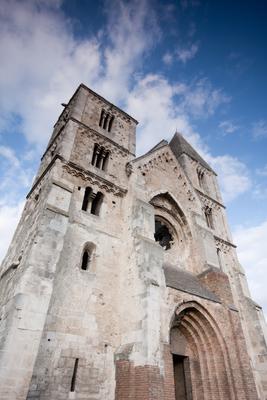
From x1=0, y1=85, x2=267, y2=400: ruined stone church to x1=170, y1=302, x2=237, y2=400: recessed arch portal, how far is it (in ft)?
0.13

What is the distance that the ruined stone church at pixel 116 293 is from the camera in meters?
7.48

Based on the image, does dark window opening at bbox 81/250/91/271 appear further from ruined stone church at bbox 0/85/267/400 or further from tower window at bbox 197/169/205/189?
tower window at bbox 197/169/205/189

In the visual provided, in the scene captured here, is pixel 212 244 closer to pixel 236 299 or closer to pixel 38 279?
pixel 236 299

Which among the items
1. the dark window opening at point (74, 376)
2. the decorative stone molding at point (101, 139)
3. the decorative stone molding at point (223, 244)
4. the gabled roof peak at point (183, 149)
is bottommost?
the dark window opening at point (74, 376)

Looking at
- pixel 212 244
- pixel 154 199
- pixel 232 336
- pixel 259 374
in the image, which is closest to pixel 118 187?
pixel 154 199

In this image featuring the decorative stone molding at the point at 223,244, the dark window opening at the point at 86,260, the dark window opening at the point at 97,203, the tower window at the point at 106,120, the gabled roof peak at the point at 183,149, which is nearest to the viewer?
the dark window opening at the point at 86,260

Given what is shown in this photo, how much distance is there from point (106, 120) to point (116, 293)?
39.9ft

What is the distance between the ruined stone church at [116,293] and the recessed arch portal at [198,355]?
40 mm

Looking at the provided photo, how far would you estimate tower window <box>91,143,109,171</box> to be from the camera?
14596 mm

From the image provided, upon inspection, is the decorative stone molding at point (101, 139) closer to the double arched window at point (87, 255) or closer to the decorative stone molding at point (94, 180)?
the decorative stone molding at point (94, 180)

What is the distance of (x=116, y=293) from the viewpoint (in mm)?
10219

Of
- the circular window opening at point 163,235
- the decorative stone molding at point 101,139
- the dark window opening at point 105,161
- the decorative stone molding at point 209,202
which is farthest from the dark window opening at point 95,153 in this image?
the decorative stone molding at point 209,202

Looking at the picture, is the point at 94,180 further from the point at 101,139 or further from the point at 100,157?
the point at 101,139

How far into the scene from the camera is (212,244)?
1464 centimetres
